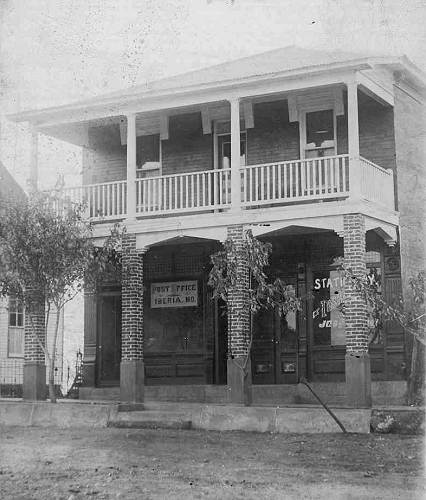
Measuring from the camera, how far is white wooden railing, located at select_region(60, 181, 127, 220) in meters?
19.1

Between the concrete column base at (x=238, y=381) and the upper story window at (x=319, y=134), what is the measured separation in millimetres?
4828

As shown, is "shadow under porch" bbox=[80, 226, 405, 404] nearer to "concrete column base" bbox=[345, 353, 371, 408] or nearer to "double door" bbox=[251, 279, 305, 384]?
"double door" bbox=[251, 279, 305, 384]

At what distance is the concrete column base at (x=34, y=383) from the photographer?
19.1 metres

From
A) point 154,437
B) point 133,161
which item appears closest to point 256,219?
point 133,161

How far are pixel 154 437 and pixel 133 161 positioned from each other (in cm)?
641

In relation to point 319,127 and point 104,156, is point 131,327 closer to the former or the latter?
point 104,156

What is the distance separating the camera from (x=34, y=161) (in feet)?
64.9

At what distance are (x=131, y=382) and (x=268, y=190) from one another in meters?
4.65

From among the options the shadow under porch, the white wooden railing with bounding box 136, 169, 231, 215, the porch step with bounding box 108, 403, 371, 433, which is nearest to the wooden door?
the shadow under porch

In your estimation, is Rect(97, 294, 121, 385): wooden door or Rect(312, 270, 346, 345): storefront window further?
Rect(97, 294, 121, 385): wooden door

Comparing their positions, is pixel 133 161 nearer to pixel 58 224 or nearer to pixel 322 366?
pixel 58 224

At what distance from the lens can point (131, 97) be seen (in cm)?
1883

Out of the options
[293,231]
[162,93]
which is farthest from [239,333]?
[162,93]

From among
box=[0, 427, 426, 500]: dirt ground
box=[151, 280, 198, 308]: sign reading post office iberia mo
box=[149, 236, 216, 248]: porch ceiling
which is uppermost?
box=[149, 236, 216, 248]: porch ceiling
